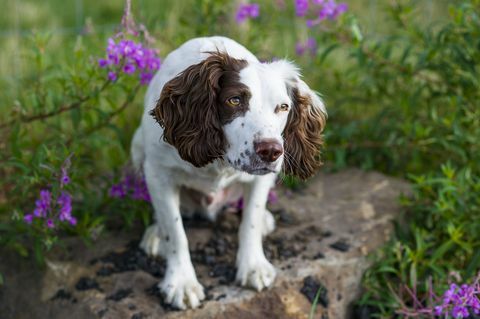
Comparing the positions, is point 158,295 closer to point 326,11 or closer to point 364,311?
point 364,311

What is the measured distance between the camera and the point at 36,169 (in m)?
3.18

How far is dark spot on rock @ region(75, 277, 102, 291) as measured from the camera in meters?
3.25

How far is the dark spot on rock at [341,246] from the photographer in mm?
3557

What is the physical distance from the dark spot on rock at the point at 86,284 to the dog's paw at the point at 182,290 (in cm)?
35

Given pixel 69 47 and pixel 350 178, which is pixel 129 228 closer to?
pixel 350 178

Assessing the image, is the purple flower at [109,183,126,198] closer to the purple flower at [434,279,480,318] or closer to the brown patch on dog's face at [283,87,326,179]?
the brown patch on dog's face at [283,87,326,179]

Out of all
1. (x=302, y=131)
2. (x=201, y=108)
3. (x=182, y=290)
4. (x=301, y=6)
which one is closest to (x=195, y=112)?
(x=201, y=108)

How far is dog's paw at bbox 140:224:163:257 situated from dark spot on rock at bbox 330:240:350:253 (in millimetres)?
948

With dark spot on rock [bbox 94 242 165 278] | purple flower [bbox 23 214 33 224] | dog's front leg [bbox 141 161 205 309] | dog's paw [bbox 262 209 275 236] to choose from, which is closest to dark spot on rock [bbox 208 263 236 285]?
dog's front leg [bbox 141 161 205 309]

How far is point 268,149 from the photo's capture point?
2.47 metres

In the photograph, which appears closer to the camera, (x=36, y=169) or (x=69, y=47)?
(x=36, y=169)

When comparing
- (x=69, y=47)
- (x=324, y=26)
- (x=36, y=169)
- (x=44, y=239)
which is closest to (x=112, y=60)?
(x=36, y=169)

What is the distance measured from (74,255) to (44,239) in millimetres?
261

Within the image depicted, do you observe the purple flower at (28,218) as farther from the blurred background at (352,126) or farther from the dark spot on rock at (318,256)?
the dark spot on rock at (318,256)
